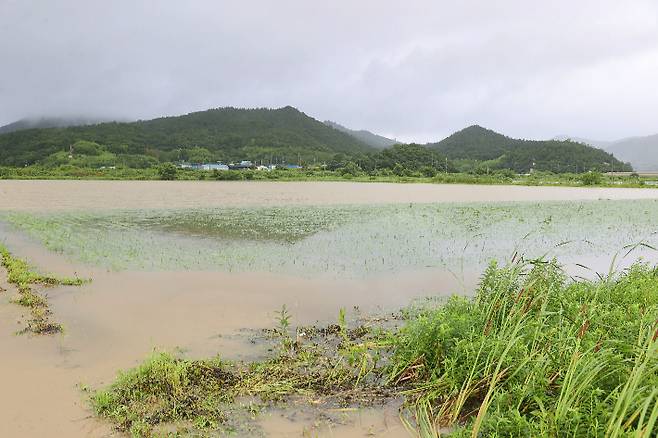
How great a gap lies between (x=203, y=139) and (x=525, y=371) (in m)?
166

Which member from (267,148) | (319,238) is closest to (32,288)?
(319,238)

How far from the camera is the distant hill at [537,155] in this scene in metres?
132

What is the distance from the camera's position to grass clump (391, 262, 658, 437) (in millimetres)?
3453

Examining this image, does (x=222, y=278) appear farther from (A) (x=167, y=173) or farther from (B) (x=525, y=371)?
(A) (x=167, y=173)

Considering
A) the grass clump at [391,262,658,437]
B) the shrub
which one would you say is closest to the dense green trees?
the shrub

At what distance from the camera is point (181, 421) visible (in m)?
4.14

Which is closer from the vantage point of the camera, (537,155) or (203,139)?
(537,155)

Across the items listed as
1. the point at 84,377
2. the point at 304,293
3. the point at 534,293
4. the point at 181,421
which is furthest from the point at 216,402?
the point at 304,293

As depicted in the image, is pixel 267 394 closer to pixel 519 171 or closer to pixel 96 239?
pixel 96 239

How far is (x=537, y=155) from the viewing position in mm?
139500

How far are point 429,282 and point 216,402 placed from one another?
693 centimetres

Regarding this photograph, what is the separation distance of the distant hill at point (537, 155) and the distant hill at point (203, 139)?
47.5 m

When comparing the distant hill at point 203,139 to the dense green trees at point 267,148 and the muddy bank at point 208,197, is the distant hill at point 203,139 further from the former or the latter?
the muddy bank at point 208,197

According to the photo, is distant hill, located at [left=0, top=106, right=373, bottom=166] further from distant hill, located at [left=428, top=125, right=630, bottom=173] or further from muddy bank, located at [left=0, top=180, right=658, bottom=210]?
muddy bank, located at [left=0, top=180, right=658, bottom=210]
